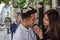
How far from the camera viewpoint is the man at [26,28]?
14.7 feet

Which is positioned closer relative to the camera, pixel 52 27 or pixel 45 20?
pixel 52 27

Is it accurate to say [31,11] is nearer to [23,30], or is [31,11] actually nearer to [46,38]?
[23,30]

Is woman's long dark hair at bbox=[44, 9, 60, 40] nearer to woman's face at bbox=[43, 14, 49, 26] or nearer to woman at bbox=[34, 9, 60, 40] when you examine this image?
woman at bbox=[34, 9, 60, 40]

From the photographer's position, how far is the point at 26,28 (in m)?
4.59

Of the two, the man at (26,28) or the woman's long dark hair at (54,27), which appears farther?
the man at (26,28)

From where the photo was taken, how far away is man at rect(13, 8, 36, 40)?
4480 mm

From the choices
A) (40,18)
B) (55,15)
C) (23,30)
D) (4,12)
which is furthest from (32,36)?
(4,12)

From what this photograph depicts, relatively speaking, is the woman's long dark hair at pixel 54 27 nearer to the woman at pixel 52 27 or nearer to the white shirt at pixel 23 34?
the woman at pixel 52 27

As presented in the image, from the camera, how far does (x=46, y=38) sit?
11.9ft

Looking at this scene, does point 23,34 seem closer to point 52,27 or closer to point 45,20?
point 45,20

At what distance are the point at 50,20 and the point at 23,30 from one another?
1.05 meters

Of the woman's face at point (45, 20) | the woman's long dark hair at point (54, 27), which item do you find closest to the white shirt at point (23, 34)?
the woman's face at point (45, 20)

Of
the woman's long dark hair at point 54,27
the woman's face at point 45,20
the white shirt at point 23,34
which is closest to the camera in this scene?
the woman's long dark hair at point 54,27

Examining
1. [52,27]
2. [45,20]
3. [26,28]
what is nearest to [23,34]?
[26,28]
